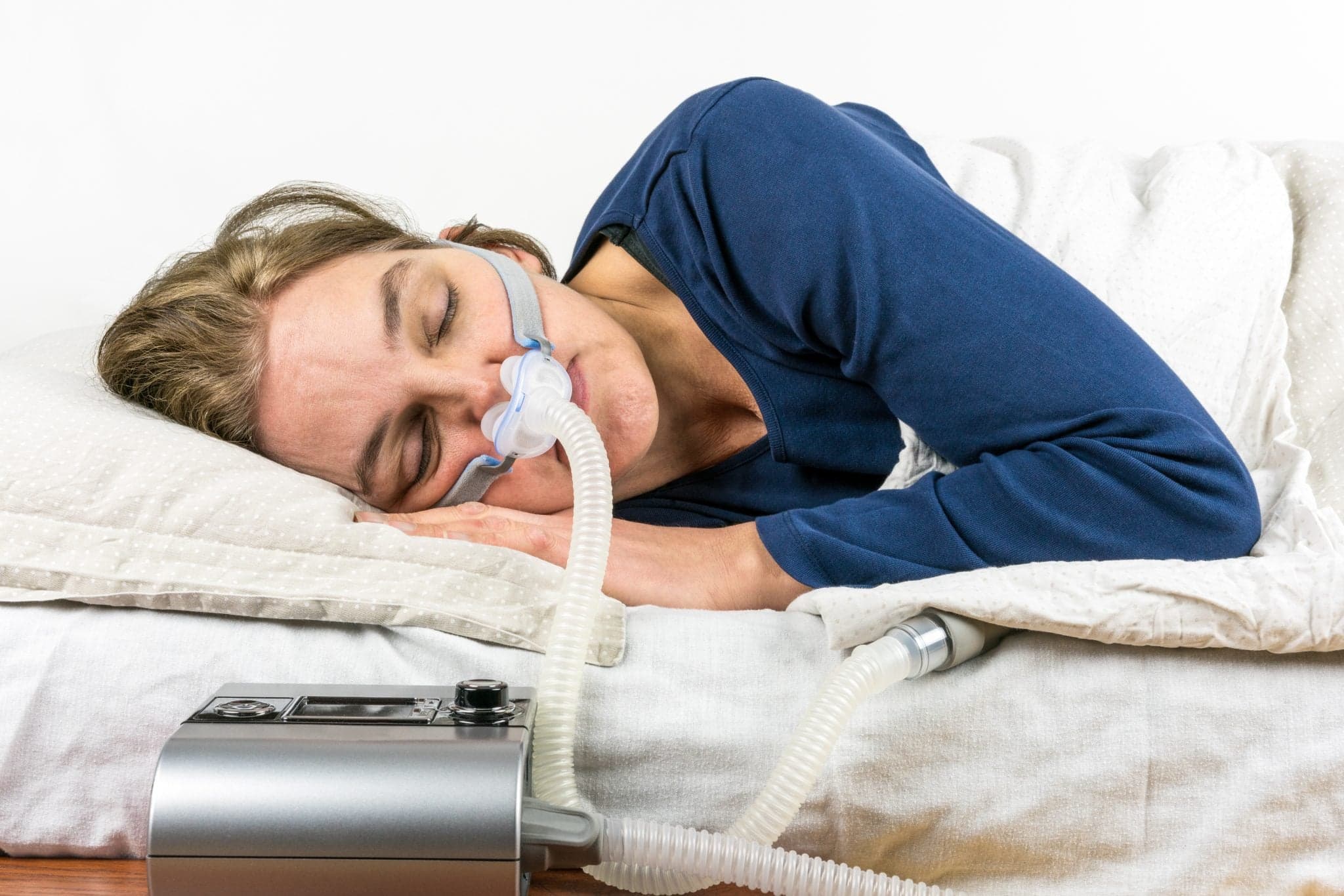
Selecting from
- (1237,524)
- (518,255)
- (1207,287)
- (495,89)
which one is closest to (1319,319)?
(1207,287)

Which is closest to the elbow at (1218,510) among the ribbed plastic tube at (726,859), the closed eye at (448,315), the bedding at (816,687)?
the bedding at (816,687)

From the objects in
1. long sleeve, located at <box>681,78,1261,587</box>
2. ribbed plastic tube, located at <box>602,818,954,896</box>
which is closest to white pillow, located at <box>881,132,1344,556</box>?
long sleeve, located at <box>681,78,1261,587</box>

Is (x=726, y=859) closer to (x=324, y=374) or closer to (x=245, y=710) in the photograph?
(x=245, y=710)

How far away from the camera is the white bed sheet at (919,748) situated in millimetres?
706

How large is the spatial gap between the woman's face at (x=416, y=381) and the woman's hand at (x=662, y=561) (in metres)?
0.09

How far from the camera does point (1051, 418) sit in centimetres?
97

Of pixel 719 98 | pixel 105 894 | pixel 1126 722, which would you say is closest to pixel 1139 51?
pixel 719 98

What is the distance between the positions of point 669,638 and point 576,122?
154cm

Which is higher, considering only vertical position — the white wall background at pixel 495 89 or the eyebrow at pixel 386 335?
the white wall background at pixel 495 89

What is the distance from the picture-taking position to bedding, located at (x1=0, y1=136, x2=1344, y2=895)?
708 mm

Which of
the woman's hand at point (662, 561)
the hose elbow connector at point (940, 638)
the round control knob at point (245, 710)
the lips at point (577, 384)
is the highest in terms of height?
the lips at point (577, 384)

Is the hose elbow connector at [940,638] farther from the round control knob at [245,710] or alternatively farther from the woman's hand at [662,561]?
the round control knob at [245,710]

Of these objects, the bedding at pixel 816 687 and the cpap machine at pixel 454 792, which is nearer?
the cpap machine at pixel 454 792

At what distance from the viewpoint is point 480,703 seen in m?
0.65
